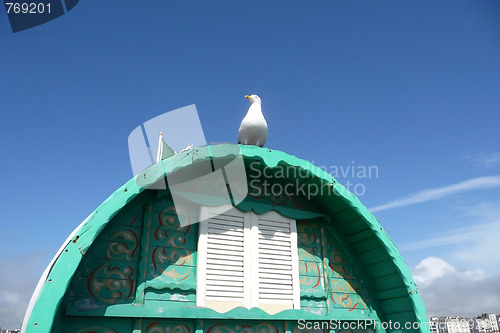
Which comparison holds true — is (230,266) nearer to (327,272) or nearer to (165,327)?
(165,327)

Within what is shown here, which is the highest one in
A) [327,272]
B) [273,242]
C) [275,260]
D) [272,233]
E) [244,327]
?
[272,233]

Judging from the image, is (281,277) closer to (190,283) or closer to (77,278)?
(190,283)

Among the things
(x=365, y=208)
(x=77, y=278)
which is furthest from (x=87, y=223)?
(x=365, y=208)

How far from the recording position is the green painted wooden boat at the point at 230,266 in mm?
3676

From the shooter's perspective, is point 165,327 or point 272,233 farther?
point 272,233

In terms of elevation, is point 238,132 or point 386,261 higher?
point 238,132

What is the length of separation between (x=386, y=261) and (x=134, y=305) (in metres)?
3.25

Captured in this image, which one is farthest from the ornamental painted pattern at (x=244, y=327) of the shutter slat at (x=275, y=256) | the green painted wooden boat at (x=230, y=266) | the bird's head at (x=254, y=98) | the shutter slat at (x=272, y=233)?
the bird's head at (x=254, y=98)

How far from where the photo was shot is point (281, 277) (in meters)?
4.72

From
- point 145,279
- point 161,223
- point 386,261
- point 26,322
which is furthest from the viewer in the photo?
point 386,261

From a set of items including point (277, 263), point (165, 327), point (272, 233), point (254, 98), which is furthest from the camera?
point (254, 98)

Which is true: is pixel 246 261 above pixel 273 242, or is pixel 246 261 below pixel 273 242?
below

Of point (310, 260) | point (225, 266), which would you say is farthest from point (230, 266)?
point (310, 260)

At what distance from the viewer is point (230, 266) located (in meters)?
4.50
